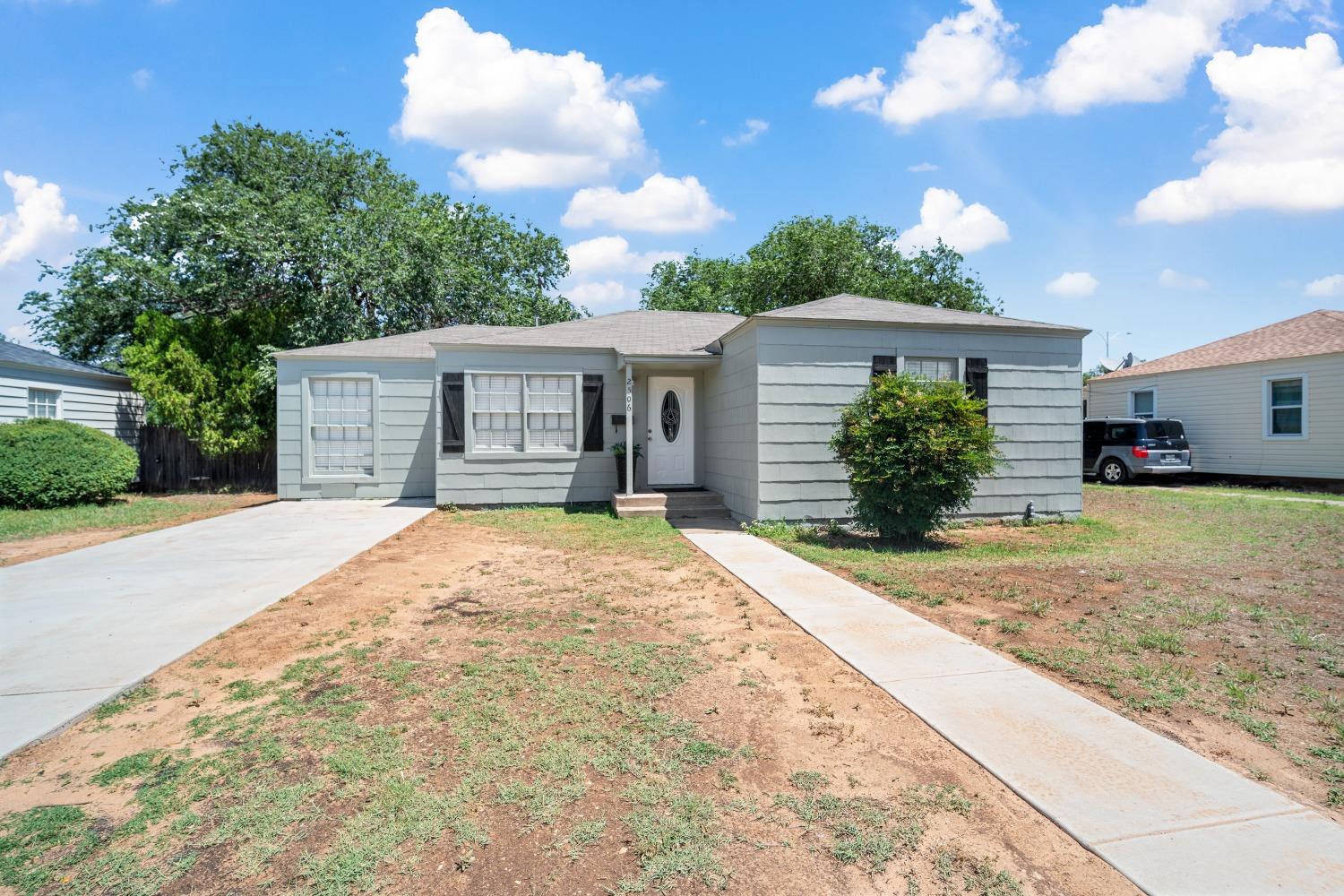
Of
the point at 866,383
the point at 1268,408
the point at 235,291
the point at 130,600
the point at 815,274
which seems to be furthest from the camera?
the point at 815,274

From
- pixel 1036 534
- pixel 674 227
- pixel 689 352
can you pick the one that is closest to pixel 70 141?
pixel 689 352

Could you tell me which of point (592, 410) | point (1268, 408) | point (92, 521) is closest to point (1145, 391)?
point (1268, 408)

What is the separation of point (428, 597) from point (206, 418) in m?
11.8

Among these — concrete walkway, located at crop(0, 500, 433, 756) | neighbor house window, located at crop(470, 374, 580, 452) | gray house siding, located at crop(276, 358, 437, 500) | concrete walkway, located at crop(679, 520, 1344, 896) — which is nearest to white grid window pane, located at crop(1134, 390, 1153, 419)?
neighbor house window, located at crop(470, 374, 580, 452)

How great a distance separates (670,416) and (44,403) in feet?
43.5

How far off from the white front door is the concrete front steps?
3.29 feet

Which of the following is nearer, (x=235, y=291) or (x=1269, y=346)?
(x=1269, y=346)

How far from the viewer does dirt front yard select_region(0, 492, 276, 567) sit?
7.76 m

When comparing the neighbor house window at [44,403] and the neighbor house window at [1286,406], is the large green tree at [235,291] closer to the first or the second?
the neighbor house window at [44,403]

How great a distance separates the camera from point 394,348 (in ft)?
42.2

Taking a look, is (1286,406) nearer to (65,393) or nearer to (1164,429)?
(1164,429)

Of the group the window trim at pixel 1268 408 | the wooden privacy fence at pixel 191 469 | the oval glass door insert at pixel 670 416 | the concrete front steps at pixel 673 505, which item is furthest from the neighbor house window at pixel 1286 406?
the wooden privacy fence at pixel 191 469

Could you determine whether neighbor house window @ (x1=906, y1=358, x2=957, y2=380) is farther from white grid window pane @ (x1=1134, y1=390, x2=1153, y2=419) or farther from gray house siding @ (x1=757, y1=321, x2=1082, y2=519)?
white grid window pane @ (x1=1134, y1=390, x2=1153, y2=419)

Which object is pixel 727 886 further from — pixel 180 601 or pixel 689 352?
pixel 689 352
